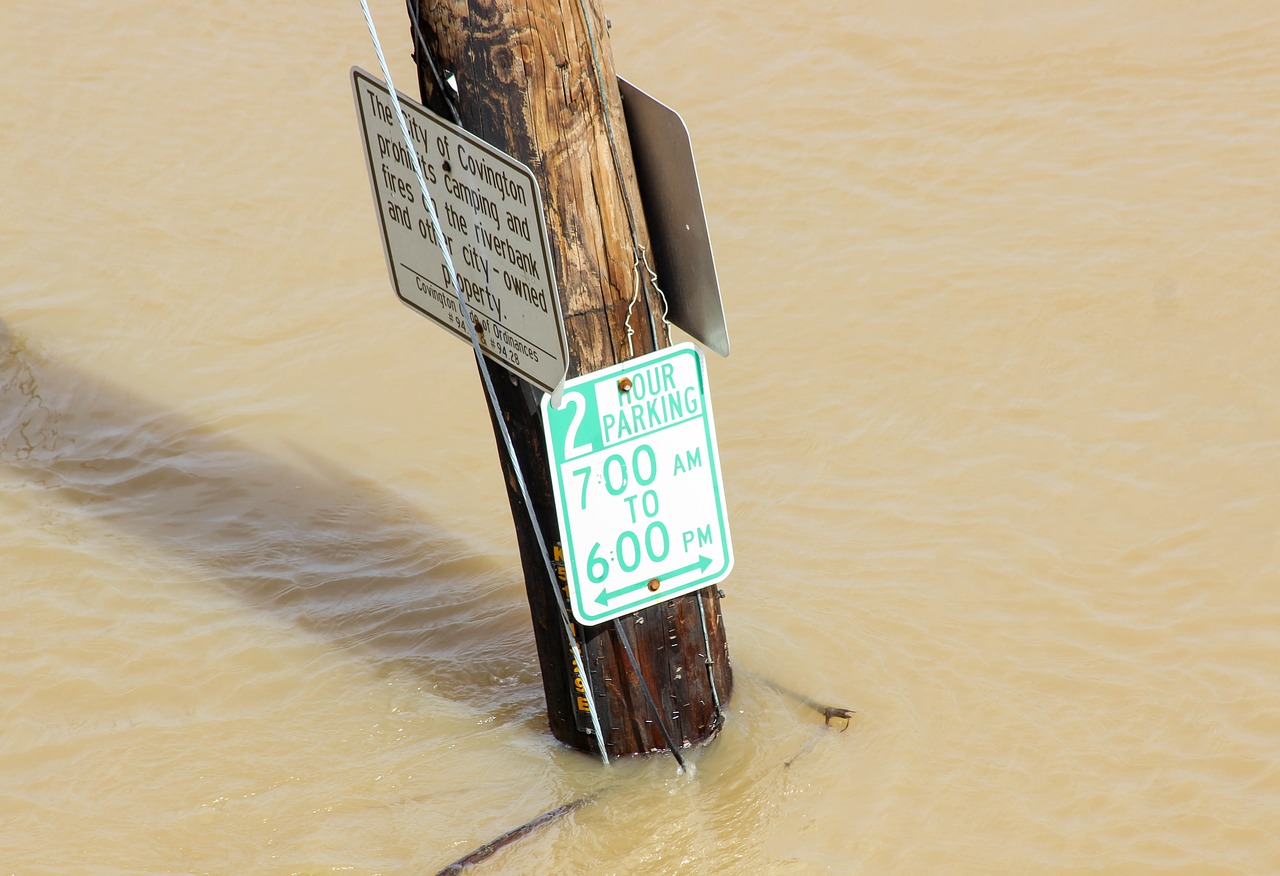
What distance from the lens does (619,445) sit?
10.5 ft

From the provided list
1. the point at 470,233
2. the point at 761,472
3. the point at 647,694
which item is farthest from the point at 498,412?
the point at 761,472

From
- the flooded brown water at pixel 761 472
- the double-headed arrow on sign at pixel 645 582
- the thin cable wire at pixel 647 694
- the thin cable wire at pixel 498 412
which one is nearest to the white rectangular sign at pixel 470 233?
the thin cable wire at pixel 498 412

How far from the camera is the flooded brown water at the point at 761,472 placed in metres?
3.63

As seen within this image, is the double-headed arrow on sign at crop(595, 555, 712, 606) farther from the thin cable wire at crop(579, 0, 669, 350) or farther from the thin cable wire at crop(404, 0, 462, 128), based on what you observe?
the thin cable wire at crop(404, 0, 462, 128)

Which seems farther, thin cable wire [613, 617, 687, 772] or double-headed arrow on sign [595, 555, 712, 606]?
thin cable wire [613, 617, 687, 772]

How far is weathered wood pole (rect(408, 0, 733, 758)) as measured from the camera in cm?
289

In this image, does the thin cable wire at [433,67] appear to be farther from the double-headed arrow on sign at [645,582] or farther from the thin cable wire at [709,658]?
the thin cable wire at [709,658]

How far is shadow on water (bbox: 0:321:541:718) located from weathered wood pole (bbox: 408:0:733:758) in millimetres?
675

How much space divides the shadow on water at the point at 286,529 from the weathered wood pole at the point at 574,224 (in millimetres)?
675

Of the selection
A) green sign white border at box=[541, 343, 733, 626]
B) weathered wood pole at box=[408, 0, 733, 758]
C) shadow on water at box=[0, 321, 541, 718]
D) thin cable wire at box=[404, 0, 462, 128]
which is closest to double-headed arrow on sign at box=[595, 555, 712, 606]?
green sign white border at box=[541, 343, 733, 626]

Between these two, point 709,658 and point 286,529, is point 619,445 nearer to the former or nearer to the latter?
point 709,658

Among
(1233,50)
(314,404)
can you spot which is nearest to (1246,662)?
(314,404)

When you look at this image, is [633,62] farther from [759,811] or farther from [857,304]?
[759,811]

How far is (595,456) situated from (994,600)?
5.99 feet
